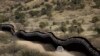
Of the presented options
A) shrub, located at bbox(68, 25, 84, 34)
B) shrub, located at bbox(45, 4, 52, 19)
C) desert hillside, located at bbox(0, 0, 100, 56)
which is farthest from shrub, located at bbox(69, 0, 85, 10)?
shrub, located at bbox(68, 25, 84, 34)

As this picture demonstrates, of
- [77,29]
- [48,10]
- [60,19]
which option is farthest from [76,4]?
[77,29]

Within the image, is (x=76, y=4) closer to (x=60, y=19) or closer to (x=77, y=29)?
(x=60, y=19)

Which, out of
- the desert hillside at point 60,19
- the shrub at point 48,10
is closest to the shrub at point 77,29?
the desert hillside at point 60,19

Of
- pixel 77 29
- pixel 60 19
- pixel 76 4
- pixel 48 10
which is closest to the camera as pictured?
pixel 77 29

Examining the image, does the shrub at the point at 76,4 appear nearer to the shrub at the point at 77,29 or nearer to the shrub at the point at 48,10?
the shrub at the point at 48,10

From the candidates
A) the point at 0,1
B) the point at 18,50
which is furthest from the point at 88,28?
the point at 0,1

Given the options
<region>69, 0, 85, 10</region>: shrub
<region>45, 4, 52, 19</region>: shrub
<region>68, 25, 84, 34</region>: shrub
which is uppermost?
<region>68, 25, 84, 34</region>: shrub

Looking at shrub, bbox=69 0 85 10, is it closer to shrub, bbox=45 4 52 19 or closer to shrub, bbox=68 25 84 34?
shrub, bbox=45 4 52 19

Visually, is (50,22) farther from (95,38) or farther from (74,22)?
(95,38)

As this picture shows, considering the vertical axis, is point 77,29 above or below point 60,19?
above
